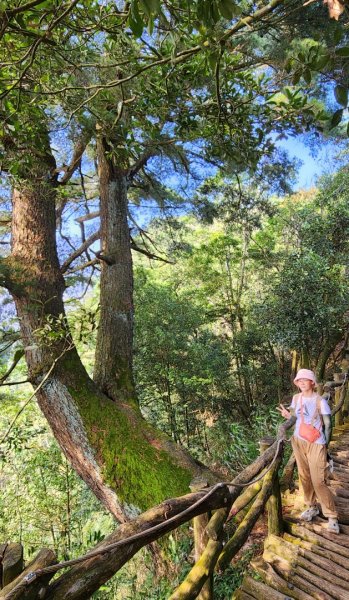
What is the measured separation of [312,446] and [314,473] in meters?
0.22

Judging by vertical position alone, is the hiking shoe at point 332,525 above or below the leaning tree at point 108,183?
below

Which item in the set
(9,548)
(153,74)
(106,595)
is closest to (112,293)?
(153,74)

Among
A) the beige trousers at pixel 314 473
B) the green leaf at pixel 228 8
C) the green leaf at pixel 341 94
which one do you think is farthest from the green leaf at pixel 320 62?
the beige trousers at pixel 314 473

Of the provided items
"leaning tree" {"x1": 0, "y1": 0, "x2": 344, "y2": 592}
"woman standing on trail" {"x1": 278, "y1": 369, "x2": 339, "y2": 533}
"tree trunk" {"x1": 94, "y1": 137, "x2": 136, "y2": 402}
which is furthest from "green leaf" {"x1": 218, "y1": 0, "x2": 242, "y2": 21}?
"tree trunk" {"x1": 94, "y1": 137, "x2": 136, "y2": 402}

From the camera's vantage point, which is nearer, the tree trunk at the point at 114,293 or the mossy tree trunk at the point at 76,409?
the mossy tree trunk at the point at 76,409

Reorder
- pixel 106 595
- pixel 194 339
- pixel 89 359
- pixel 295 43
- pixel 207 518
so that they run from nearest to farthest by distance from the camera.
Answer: pixel 207 518 < pixel 106 595 < pixel 295 43 < pixel 194 339 < pixel 89 359

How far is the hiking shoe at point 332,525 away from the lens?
2939mm

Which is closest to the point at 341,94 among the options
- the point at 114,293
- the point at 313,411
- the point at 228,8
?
the point at 228,8

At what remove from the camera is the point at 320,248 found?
29.4ft

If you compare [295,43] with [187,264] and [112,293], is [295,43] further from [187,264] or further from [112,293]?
[187,264]

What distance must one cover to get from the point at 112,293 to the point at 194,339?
157 inches

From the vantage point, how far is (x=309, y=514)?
3.10 m

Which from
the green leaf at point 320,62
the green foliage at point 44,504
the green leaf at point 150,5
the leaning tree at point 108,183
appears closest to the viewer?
the green leaf at point 150,5

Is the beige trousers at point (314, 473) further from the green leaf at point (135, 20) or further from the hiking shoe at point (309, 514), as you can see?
the green leaf at point (135, 20)
